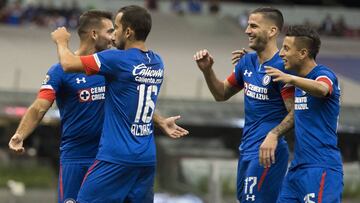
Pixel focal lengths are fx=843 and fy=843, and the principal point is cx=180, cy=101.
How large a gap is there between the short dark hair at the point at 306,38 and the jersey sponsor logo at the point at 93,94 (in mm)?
1691

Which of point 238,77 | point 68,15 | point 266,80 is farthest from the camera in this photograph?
point 68,15

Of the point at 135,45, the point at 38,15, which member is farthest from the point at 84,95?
the point at 38,15

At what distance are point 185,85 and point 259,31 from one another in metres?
17.5

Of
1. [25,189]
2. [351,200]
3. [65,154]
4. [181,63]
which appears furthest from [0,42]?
[65,154]

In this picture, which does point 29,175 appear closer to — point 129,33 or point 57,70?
point 57,70

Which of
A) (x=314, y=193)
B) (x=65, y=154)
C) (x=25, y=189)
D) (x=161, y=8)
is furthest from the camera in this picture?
(x=161, y=8)

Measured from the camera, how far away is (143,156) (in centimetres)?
662

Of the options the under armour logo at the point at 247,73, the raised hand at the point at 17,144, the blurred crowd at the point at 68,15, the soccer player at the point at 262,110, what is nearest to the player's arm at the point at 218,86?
the soccer player at the point at 262,110

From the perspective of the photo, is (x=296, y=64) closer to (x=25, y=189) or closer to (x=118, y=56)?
(x=118, y=56)

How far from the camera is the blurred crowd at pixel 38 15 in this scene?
3033 centimetres

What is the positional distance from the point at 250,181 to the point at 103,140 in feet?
4.50

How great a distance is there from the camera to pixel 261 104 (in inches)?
283

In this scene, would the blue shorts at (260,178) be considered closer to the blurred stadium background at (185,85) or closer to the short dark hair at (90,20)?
the short dark hair at (90,20)

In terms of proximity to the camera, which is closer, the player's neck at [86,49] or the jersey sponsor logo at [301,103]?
the jersey sponsor logo at [301,103]
